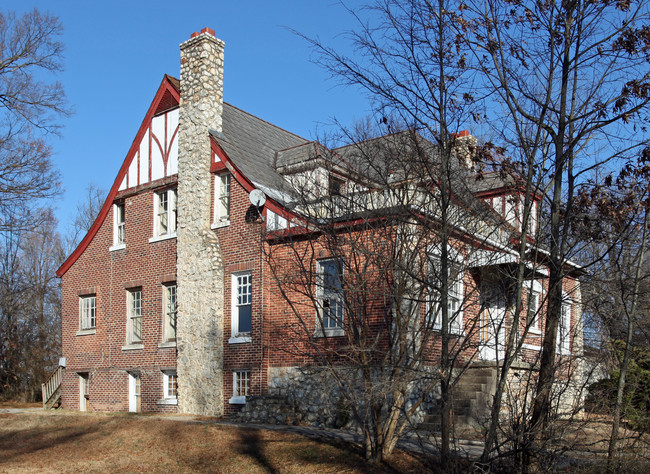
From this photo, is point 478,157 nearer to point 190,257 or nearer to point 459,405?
point 459,405

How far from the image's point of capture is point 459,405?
13.7m

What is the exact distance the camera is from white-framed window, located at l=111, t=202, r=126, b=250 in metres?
20.9

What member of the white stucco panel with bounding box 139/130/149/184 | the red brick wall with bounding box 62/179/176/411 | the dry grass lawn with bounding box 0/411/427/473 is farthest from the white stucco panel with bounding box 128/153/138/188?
the dry grass lawn with bounding box 0/411/427/473

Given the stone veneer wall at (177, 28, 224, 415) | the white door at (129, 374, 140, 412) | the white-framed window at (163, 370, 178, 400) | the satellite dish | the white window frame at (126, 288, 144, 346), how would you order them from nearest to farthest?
the satellite dish
the stone veneer wall at (177, 28, 224, 415)
the white-framed window at (163, 370, 178, 400)
the white door at (129, 374, 140, 412)
the white window frame at (126, 288, 144, 346)

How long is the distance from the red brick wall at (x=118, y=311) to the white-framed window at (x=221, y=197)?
1826mm

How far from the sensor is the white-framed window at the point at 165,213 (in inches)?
757

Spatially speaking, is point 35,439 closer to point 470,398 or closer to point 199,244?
point 199,244

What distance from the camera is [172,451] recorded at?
1185 centimetres

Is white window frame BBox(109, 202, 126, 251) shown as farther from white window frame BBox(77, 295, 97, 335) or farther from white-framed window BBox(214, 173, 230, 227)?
white-framed window BBox(214, 173, 230, 227)

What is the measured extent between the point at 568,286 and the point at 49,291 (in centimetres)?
3069

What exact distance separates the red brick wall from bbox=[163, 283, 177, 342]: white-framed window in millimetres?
135

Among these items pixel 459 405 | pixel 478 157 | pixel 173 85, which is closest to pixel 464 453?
pixel 459 405

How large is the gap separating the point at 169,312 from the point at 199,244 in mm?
2584

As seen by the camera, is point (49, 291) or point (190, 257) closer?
point (190, 257)
